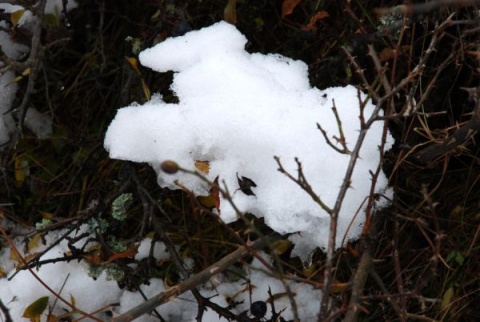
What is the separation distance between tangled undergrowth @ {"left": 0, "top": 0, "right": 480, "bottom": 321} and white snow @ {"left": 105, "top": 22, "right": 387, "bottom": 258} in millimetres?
78

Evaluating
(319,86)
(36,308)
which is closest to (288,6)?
(319,86)

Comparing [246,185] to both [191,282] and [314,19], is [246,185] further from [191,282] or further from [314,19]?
[314,19]

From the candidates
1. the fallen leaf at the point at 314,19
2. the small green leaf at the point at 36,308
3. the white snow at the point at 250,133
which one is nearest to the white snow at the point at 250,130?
the white snow at the point at 250,133

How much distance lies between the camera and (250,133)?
4.32 feet

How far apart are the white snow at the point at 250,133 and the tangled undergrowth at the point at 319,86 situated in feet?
0.25

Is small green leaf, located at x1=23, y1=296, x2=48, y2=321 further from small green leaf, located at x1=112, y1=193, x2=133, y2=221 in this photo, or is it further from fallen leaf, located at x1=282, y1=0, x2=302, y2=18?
fallen leaf, located at x1=282, y1=0, x2=302, y2=18

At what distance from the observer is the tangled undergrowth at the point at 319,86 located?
148cm

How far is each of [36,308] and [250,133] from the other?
74 centimetres

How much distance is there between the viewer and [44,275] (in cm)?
170

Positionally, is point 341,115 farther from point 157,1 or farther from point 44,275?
point 44,275

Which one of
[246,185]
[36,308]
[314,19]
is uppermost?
[314,19]

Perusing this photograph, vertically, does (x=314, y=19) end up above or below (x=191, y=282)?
above

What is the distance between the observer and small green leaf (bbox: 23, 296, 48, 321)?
154cm

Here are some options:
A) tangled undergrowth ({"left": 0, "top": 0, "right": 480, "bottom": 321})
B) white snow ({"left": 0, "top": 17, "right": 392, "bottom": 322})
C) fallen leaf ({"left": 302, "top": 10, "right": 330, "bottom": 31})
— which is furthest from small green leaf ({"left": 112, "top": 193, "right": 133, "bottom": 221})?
fallen leaf ({"left": 302, "top": 10, "right": 330, "bottom": 31})
